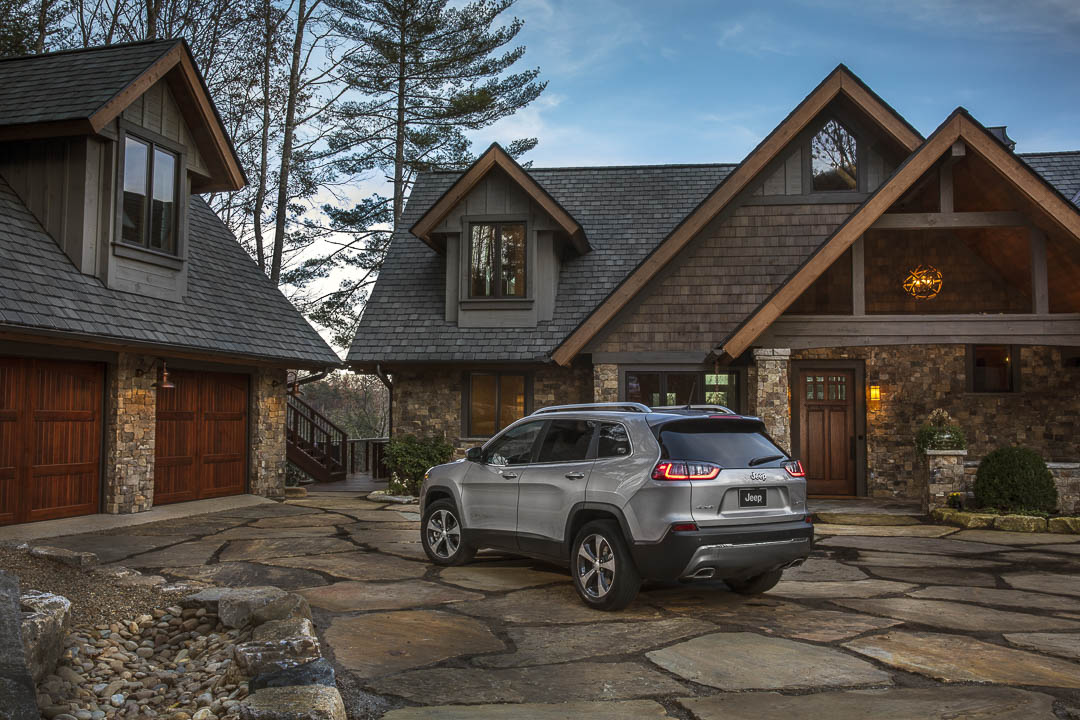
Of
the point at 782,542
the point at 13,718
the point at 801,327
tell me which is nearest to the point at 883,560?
the point at 782,542

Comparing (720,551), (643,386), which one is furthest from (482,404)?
(720,551)

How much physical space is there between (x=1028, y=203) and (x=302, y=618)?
11977mm

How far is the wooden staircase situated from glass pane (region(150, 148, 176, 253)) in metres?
7.35

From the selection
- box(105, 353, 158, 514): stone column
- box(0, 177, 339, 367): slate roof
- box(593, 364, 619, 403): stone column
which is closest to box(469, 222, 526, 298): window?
box(593, 364, 619, 403): stone column

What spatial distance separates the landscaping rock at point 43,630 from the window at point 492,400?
11581 millimetres

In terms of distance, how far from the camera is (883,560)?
9141mm

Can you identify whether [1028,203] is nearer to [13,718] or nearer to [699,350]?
[699,350]

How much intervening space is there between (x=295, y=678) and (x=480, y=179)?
527 inches

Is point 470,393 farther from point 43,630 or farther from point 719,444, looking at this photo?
point 43,630

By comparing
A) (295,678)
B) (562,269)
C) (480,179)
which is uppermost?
(480,179)

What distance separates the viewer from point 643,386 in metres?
15.1

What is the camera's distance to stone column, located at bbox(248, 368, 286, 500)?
15.5 metres

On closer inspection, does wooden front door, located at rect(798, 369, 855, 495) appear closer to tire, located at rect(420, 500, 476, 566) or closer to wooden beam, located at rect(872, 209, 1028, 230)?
wooden beam, located at rect(872, 209, 1028, 230)

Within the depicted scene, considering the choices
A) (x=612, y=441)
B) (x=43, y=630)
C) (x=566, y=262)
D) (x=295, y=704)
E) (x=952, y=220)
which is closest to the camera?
(x=295, y=704)
